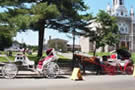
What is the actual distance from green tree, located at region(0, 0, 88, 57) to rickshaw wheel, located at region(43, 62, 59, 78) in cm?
555

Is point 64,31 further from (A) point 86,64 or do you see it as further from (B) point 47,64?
(B) point 47,64

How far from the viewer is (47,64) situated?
1270cm

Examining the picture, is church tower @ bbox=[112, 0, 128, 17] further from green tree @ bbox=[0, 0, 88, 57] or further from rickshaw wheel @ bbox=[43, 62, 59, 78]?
rickshaw wheel @ bbox=[43, 62, 59, 78]

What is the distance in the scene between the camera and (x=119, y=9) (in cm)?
7775

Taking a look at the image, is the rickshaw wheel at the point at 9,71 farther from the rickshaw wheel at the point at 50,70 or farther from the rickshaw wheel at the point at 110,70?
the rickshaw wheel at the point at 110,70

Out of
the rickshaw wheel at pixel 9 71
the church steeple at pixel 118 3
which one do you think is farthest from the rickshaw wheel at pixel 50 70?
the church steeple at pixel 118 3

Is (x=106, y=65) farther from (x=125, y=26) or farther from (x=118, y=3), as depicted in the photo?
(x=118, y=3)

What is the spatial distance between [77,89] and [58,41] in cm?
7424

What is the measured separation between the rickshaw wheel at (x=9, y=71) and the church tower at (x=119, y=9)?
67.8 metres

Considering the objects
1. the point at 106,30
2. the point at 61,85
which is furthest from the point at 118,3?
the point at 61,85

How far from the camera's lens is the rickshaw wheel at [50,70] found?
41.4ft

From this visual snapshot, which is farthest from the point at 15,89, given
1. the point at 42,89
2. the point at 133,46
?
the point at 133,46

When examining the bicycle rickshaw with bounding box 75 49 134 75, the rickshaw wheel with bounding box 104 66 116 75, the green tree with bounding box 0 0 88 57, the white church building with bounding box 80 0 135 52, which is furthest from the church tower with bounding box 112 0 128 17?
the rickshaw wheel with bounding box 104 66 116 75

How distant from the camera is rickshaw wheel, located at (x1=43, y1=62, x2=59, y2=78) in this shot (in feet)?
41.4
